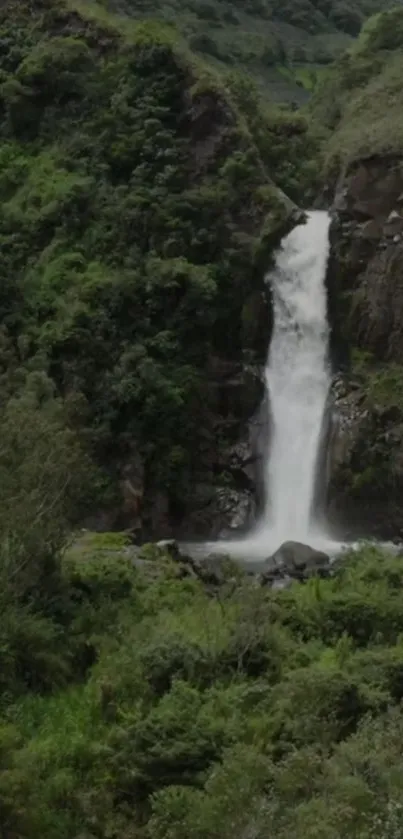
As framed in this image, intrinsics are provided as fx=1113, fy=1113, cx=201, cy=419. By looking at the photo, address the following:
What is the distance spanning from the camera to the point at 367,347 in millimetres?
39281

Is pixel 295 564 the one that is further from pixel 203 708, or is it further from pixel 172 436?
pixel 203 708

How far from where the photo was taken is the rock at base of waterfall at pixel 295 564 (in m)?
27.1

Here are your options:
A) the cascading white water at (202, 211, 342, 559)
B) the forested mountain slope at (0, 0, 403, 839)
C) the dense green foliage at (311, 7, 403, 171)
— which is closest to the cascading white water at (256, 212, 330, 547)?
the cascading white water at (202, 211, 342, 559)

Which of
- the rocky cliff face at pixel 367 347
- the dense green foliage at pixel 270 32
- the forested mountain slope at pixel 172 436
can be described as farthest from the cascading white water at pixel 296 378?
the dense green foliage at pixel 270 32

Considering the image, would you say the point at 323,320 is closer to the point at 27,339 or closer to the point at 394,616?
the point at 27,339

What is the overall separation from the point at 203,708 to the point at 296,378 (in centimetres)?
2325

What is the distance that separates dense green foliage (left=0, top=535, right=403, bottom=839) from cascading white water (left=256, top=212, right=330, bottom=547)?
13378mm

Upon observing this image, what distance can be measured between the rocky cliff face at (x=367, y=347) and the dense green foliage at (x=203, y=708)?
12.9 m

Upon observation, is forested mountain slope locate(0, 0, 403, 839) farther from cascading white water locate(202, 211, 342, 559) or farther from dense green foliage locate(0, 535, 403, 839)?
cascading white water locate(202, 211, 342, 559)

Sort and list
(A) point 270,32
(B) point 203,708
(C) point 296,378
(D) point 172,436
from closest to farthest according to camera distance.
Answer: (B) point 203,708
(D) point 172,436
(C) point 296,378
(A) point 270,32

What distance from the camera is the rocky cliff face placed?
121ft

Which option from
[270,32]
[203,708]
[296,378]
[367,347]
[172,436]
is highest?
[270,32]

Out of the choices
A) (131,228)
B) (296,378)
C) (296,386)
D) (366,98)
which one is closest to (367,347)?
(296,378)

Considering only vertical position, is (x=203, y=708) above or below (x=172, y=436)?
below
